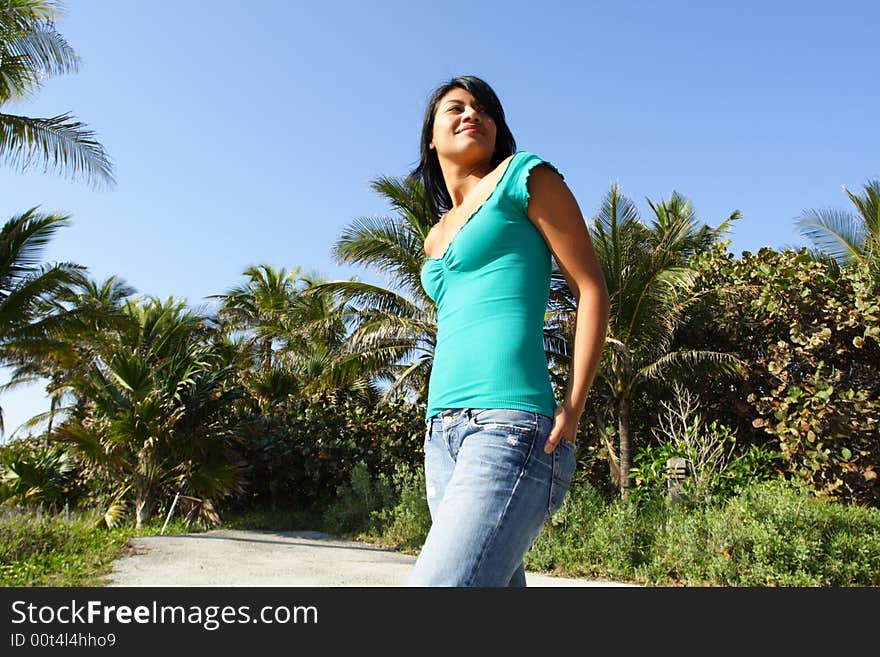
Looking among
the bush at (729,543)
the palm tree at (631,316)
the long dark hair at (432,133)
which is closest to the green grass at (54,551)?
the bush at (729,543)

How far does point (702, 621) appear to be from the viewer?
129 centimetres

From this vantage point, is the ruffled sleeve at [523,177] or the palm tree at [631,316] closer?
the ruffled sleeve at [523,177]

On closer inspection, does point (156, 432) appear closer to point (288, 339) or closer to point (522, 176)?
point (288, 339)

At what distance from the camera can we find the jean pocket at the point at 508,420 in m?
1.30

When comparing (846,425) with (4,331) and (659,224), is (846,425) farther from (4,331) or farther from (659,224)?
(4,331)

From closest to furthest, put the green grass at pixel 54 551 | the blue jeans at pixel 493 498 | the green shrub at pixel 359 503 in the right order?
1. the blue jeans at pixel 493 498
2. the green grass at pixel 54 551
3. the green shrub at pixel 359 503

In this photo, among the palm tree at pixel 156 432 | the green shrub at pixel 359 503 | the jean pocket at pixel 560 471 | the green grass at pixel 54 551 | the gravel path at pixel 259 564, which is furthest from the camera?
the green shrub at pixel 359 503

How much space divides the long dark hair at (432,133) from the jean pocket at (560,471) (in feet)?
2.61

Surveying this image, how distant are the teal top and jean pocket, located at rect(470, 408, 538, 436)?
13 millimetres

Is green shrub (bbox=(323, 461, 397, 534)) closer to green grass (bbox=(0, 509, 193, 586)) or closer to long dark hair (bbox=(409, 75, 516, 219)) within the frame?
green grass (bbox=(0, 509, 193, 586))

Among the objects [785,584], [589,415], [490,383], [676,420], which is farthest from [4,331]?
[490,383]

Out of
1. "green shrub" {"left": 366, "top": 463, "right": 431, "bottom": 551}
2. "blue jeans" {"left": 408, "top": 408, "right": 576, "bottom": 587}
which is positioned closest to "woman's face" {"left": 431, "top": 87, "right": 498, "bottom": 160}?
"blue jeans" {"left": 408, "top": 408, "right": 576, "bottom": 587}

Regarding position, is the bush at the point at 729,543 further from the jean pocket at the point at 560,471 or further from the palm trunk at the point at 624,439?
the jean pocket at the point at 560,471

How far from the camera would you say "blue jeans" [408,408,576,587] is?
1.22m
